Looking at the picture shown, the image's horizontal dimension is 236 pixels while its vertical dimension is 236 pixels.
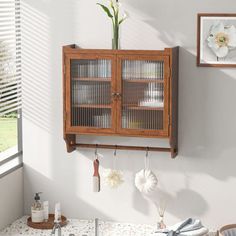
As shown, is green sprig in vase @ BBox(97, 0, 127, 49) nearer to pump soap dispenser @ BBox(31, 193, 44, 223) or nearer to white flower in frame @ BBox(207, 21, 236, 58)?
white flower in frame @ BBox(207, 21, 236, 58)

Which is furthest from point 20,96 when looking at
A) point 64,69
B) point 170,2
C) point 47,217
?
point 170,2

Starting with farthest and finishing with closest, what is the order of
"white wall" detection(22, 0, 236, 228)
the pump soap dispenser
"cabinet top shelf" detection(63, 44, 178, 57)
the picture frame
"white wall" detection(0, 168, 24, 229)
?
1. the pump soap dispenser
2. "white wall" detection(0, 168, 24, 229)
3. "white wall" detection(22, 0, 236, 228)
4. the picture frame
5. "cabinet top shelf" detection(63, 44, 178, 57)

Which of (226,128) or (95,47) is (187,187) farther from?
(95,47)

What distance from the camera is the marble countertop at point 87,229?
16.3ft

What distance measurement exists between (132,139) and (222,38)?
37.0 inches

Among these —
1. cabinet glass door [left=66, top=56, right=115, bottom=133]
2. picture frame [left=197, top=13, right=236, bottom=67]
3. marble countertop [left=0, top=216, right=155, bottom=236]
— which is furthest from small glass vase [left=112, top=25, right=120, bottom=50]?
marble countertop [left=0, top=216, right=155, bottom=236]

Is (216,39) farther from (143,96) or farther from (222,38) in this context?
(143,96)

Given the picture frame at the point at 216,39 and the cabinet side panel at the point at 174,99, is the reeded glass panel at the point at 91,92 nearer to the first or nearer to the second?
the cabinet side panel at the point at 174,99

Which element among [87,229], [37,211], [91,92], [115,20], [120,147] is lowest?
[87,229]

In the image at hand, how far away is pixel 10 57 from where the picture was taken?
516 centimetres

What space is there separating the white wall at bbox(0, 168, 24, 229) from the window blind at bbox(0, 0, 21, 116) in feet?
1.53

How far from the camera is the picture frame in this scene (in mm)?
4816

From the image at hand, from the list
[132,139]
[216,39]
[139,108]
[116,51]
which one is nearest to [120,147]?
[132,139]

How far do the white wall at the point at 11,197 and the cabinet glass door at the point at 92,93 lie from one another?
25.0 inches
